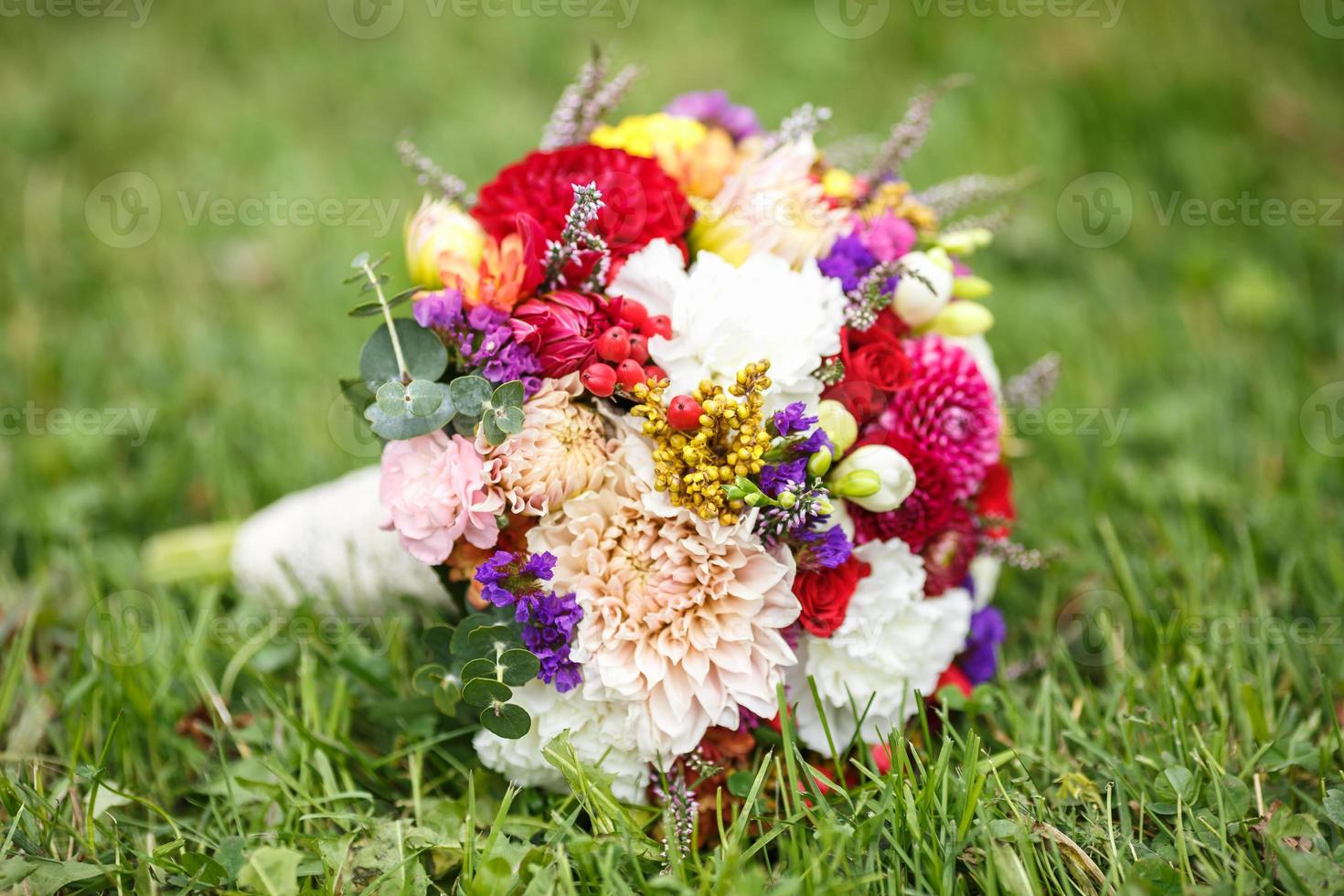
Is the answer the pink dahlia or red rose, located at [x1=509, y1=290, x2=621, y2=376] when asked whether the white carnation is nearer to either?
red rose, located at [x1=509, y1=290, x2=621, y2=376]

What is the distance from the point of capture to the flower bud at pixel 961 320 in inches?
53.3

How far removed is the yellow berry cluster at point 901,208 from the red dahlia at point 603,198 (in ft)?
1.11

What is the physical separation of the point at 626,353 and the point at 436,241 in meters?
0.32

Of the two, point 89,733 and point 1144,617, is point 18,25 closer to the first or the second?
point 89,733

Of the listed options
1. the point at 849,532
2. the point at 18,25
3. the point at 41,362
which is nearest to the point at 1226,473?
the point at 849,532

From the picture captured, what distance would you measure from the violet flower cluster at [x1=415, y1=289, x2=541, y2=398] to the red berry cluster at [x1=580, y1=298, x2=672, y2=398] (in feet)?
0.24

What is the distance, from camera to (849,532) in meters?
1.25

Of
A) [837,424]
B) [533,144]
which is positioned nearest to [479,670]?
[837,424]

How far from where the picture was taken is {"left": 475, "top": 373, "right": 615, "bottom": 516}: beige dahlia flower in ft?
3.74

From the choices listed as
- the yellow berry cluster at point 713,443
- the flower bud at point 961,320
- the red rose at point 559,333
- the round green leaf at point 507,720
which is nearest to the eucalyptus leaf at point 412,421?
the red rose at point 559,333

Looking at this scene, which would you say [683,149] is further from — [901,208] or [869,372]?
[869,372]

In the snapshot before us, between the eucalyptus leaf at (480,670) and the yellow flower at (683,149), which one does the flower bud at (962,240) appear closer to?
the yellow flower at (683,149)

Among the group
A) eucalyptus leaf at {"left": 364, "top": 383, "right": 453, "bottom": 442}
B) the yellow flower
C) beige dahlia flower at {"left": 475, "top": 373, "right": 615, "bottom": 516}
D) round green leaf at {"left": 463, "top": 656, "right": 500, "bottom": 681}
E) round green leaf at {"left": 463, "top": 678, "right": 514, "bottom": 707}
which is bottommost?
round green leaf at {"left": 463, "top": 678, "right": 514, "bottom": 707}

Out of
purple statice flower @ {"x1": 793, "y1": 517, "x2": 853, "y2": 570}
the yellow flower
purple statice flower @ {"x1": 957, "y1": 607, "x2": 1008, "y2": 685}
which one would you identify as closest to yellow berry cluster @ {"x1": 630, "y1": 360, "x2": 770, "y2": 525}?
purple statice flower @ {"x1": 793, "y1": 517, "x2": 853, "y2": 570}
